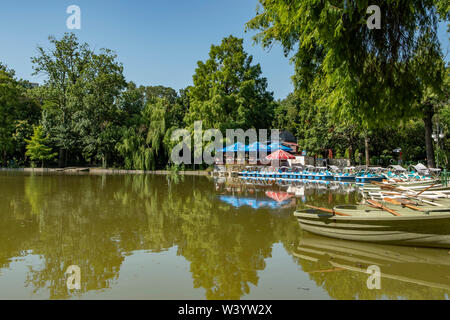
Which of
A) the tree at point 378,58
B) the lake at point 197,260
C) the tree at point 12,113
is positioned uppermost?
the tree at point 12,113

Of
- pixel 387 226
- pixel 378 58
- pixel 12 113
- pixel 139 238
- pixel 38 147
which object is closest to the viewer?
pixel 378 58

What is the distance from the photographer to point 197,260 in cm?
507

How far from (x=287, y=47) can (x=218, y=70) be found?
23.3 m

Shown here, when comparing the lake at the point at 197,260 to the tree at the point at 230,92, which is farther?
the tree at the point at 230,92

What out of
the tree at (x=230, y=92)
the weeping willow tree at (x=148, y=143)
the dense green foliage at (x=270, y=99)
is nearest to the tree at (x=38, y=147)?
the dense green foliage at (x=270, y=99)

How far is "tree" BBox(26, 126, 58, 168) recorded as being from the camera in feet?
108

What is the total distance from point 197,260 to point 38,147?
34106 millimetres

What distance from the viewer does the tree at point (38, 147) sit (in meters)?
33.0

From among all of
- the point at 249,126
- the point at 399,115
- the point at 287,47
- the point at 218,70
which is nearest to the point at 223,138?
the point at 249,126

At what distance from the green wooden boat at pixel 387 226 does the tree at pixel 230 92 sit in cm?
2193

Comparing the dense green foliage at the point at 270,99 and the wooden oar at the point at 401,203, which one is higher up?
the dense green foliage at the point at 270,99

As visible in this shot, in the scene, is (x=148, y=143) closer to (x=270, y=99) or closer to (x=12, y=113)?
(x=270, y=99)

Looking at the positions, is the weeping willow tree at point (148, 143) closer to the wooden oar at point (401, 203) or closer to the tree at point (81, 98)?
Result: the tree at point (81, 98)

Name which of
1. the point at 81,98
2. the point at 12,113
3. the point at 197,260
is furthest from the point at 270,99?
the point at 12,113
